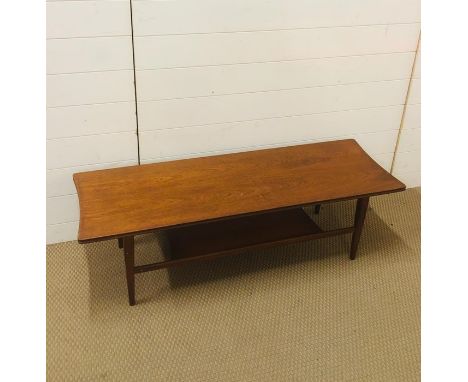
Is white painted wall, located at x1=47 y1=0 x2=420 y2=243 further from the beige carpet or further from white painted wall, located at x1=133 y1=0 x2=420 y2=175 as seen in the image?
the beige carpet

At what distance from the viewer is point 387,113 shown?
2533mm

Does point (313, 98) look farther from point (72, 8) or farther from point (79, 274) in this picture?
point (79, 274)

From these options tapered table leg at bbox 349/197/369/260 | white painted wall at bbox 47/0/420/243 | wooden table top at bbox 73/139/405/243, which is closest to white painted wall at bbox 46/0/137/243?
white painted wall at bbox 47/0/420/243

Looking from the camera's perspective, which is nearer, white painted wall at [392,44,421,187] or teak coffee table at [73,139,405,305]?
teak coffee table at [73,139,405,305]

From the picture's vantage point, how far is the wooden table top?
5.94ft

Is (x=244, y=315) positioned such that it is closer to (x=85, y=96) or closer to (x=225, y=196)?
(x=225, y=196)

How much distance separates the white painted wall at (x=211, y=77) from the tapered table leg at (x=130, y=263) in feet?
1.77

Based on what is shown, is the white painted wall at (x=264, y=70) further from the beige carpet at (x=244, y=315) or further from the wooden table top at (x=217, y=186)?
the beige carpet at (x=244, y=315)

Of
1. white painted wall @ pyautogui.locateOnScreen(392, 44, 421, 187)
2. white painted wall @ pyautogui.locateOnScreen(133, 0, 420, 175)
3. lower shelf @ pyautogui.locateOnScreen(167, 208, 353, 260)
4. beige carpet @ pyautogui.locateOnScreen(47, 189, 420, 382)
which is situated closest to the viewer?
beige carpet @ pyautogui.locateOnScreen(47, 189, 420, 382)

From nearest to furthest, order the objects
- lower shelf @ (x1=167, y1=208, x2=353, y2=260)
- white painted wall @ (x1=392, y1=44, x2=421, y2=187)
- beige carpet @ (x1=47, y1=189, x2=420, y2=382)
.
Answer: beige carpet @ (x1=47, y1=189, x2=420, y2=382) → lower shelf @ (x1=167, y1=208, x2=353, y2=260) → white painted wall @ (x1=392, y1=44, x2=421, y2=187)

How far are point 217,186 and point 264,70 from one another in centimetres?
63

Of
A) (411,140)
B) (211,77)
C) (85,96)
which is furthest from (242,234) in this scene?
(411,140)

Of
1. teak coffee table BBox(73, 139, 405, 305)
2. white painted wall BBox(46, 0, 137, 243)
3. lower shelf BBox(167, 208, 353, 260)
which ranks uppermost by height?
white painted wall BBox(46, 0, 137, 243)

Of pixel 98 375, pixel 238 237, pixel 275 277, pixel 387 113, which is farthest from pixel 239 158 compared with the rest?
pixel 98 375
